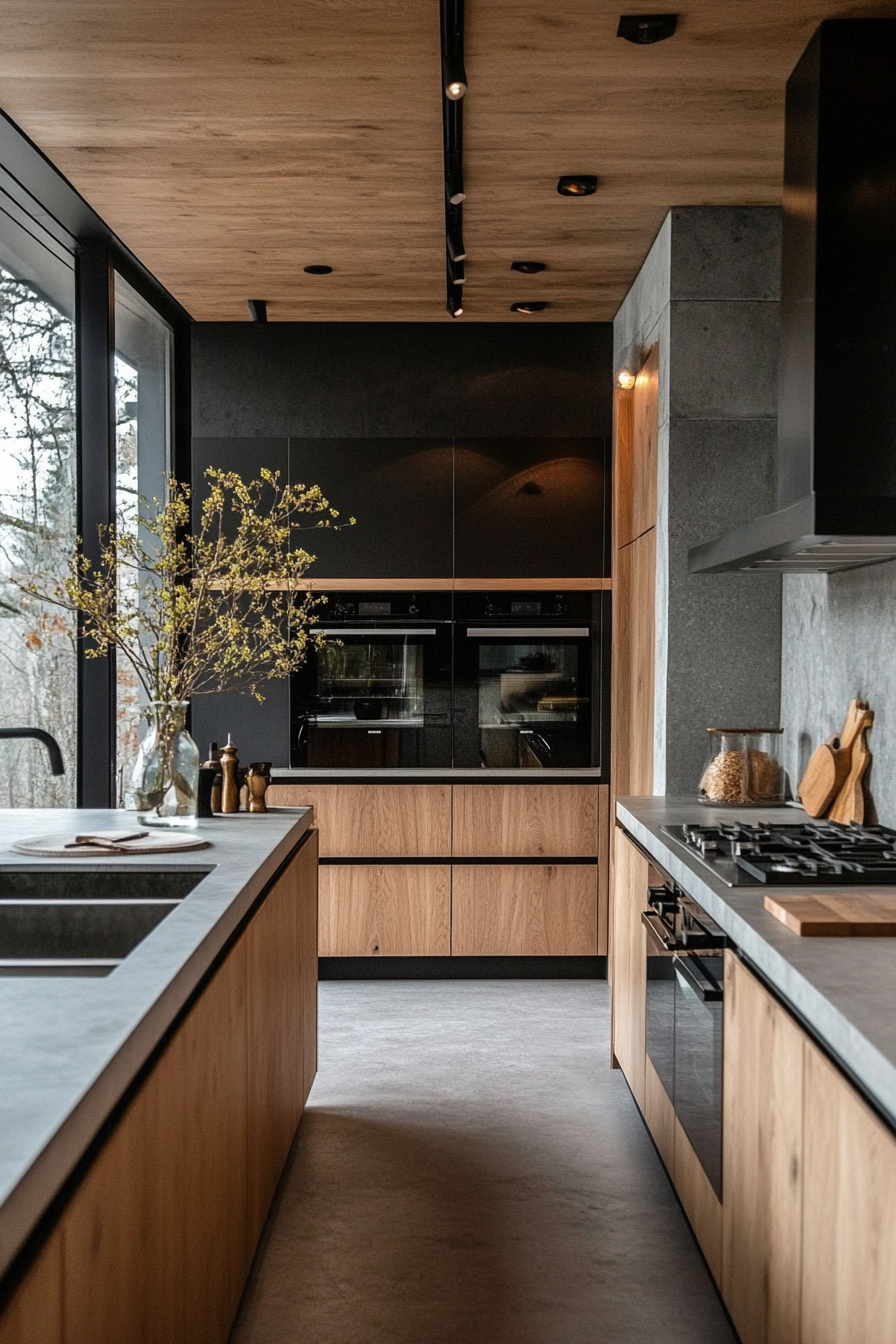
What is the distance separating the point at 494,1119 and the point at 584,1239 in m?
0.77

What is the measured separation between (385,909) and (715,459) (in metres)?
2.41

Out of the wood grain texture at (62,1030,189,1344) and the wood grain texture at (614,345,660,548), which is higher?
the wood grain texture at (614,345,660,548)

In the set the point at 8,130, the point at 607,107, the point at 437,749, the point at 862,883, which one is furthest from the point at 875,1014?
the point at 437,749

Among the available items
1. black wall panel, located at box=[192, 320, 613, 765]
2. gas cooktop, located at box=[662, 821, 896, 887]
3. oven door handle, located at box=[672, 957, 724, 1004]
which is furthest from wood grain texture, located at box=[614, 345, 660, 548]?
oven door handle, located at box=[672, 957, 724, 1004]

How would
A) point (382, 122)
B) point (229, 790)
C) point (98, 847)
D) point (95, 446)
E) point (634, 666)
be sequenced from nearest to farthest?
1. point (98, 847)
2. point (382, 122)
3. point (229, 790)
4. point (95, 446)
5. point (634, 666)

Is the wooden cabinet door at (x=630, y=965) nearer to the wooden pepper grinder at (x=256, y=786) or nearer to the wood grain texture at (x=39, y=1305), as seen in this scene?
the wooden pepper grinder at (x=256, y=786)

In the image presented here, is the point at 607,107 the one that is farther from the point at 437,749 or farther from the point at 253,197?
the point at 437,749

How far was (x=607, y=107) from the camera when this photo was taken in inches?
126

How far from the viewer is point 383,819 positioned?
5320mm

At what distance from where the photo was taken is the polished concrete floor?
8.36 feet

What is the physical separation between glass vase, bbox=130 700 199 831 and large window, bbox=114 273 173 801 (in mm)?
1352

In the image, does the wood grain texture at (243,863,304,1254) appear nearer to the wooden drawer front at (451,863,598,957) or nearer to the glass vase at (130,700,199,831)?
the glass vase at (130,700,199,831)

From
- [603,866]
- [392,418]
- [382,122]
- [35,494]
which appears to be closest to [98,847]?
[35,494]

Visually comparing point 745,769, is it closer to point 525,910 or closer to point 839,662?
point 839,662
